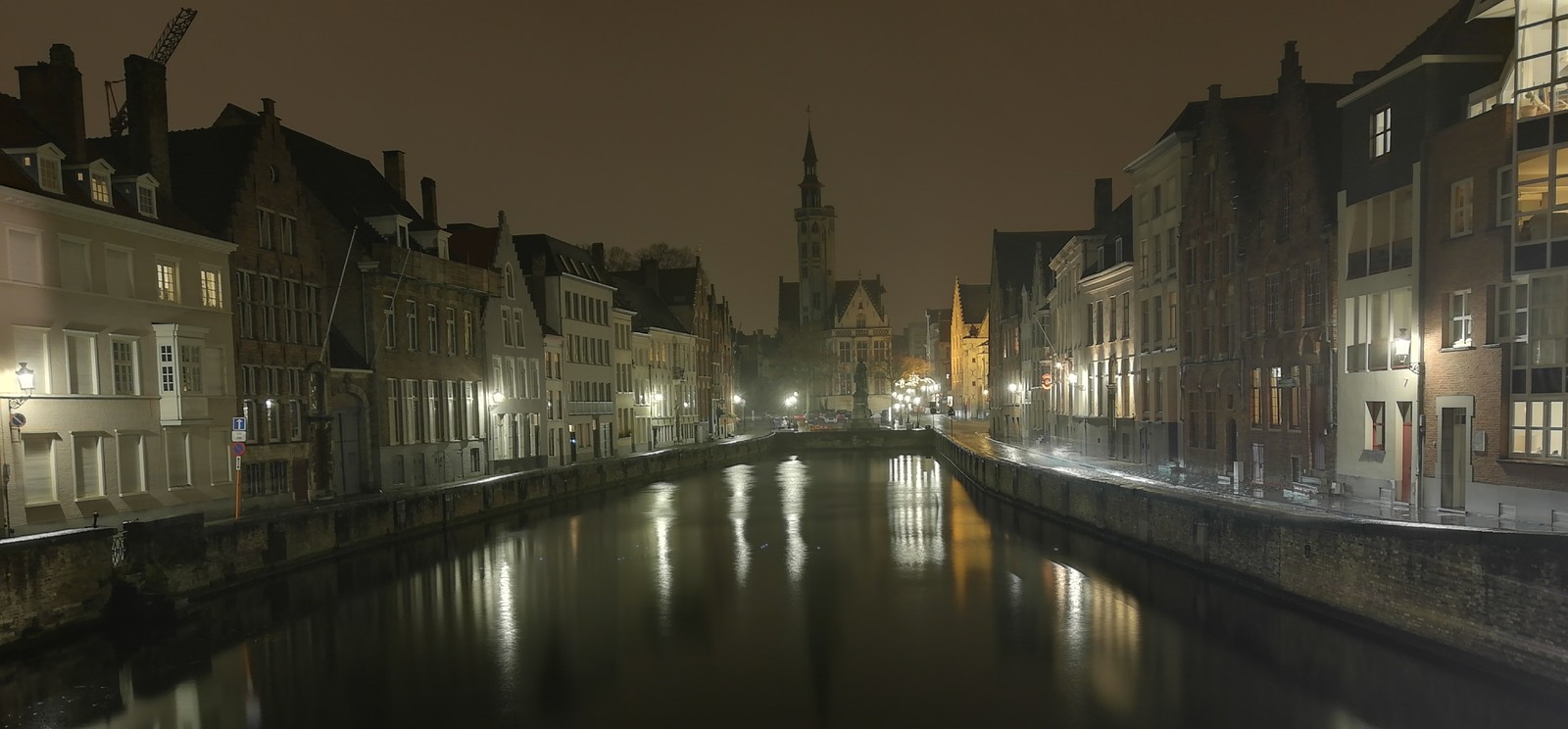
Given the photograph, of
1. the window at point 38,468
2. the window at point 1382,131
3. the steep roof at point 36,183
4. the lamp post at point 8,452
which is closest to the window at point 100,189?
the steep roof at point 36,183

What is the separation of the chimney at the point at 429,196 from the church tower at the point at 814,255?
89612mm

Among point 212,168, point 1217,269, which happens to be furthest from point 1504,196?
Result: point 212,168

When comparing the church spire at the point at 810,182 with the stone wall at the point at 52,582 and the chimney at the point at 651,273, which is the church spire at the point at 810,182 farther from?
the stone wall at the point at 52,582

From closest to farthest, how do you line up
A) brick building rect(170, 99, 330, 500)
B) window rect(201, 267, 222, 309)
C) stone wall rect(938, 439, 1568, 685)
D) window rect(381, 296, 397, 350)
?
1. stone wall rect(938, 439, 1568, 685)
2. window rect(201, 267, 222, 309)
3. brick building rect(170, 99, 330, 500)
4. window rect(381, 296, 397, 350)

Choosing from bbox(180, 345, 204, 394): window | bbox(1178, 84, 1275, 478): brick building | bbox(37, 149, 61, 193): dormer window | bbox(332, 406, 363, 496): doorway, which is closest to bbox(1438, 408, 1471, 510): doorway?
bbox(1178, 84, 1275, 478): brick building

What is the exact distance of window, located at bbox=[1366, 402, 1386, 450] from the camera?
83.5ft

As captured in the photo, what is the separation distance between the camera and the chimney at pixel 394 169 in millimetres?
44531

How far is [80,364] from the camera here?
80.4ft

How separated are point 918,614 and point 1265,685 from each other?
748 centimetres

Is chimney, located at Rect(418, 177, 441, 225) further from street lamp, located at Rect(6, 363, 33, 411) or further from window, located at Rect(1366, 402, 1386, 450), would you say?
window, located at Rect(1366, 402, 1386, 450)

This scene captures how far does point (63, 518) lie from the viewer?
23.2 m

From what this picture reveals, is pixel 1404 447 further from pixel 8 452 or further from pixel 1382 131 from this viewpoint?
pixel 8 452

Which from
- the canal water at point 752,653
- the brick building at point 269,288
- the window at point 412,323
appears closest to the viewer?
the canal water at point 752,653

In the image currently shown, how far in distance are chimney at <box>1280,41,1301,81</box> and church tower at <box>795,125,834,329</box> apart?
103 meters
